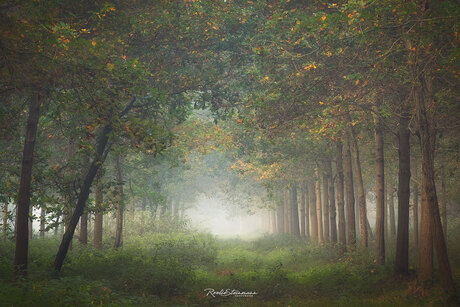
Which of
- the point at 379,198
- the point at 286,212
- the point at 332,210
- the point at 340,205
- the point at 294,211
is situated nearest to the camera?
the point at 379,198

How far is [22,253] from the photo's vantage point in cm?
977

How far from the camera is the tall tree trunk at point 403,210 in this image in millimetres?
10938

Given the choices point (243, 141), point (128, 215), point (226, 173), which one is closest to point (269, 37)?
point (243, 141)

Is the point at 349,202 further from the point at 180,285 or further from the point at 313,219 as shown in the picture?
the point at 313,219

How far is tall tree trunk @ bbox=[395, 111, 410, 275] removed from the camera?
1094cm

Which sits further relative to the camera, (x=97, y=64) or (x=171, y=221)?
(x=171, y=221)

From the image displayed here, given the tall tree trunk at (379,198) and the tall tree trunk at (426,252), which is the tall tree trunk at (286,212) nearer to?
the tall tree trunk at (379,198)

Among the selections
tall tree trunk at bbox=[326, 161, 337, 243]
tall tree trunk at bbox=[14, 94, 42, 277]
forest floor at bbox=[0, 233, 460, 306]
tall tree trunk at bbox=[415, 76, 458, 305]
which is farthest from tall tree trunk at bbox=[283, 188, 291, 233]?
tall tree trunk at bbox=[14, 94, 42, 277]

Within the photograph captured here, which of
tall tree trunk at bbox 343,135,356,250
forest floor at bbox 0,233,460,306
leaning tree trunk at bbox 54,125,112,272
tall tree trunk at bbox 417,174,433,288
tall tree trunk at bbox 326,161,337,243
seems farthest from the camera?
tall tree trunk at bbox 326,161,337,243

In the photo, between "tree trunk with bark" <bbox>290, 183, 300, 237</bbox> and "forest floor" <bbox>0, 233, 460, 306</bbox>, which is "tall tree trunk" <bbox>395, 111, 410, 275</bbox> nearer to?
"forest floor" <bbox>0, 233, 460, 306</bbox>

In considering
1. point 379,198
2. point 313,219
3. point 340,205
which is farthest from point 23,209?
point 313,219

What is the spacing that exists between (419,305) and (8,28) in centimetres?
1123

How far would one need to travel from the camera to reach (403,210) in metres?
11.2

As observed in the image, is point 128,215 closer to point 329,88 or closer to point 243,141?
point 243,141
